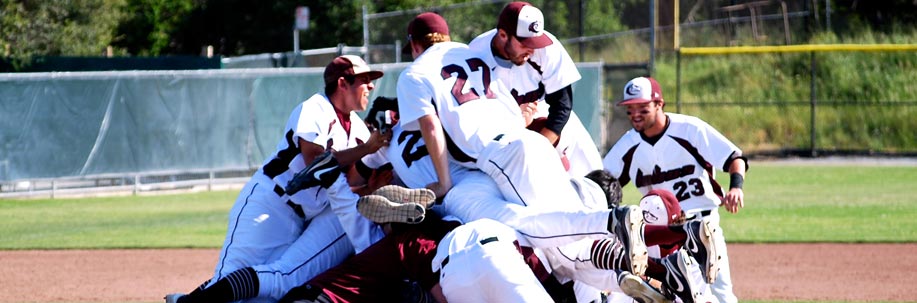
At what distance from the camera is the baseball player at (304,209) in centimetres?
648

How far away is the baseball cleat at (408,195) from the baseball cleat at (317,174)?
0.42 meters

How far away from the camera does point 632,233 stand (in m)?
5.24

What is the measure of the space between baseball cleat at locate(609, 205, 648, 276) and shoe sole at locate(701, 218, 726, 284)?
0.33m

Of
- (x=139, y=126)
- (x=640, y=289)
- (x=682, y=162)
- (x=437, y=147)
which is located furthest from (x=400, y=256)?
(x=139, y=126)

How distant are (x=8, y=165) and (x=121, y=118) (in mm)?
1790

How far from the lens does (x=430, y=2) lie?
3109cm

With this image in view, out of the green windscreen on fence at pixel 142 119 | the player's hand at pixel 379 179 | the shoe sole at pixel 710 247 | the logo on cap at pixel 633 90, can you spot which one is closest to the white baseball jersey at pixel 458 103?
the player's hand at pixel 379 179

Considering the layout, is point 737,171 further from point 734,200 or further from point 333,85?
point 333,85

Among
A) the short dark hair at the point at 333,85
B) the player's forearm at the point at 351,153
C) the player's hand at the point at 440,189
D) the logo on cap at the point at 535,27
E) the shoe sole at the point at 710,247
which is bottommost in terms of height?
the shoe sole at the point at 710,247

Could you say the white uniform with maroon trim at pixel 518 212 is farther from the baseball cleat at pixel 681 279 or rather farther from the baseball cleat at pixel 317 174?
the baseball cleat at pixel 317 174

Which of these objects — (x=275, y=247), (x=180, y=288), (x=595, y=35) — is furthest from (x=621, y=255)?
(x=595, y=35)

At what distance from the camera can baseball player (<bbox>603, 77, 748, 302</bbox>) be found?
7.31 meters

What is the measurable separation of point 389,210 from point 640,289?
48.0 inches

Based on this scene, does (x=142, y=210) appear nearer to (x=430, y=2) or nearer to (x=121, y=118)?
(x=121, y=118)
